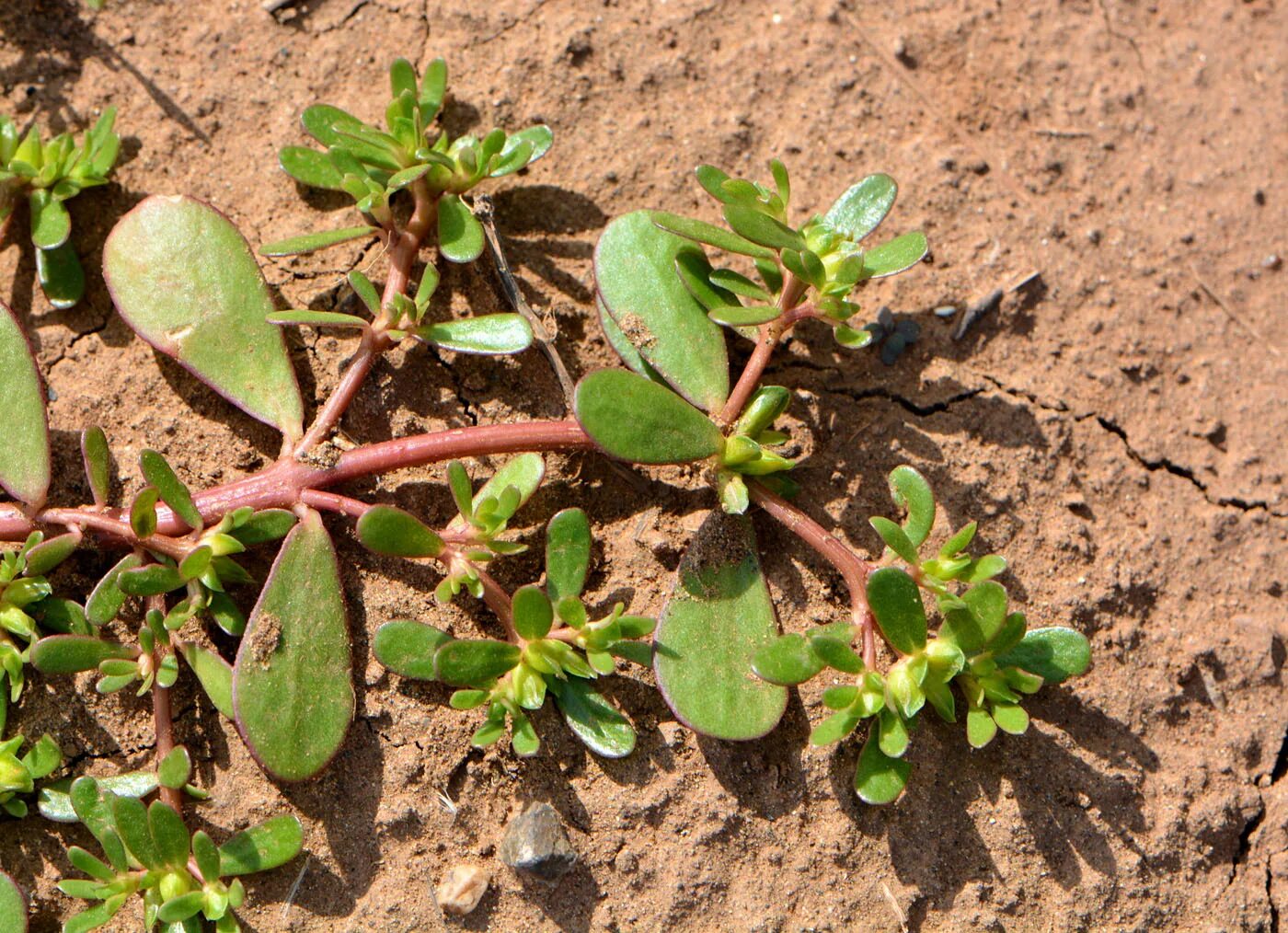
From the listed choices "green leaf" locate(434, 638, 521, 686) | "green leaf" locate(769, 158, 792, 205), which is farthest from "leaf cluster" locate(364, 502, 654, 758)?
"green leaf" locate(769, 158, 792, 205)

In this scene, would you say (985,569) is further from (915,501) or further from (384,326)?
(384,326)

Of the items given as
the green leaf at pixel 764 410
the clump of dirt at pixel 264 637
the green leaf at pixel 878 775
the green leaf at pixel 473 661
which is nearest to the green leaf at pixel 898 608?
the green leaf at pixel 878 775

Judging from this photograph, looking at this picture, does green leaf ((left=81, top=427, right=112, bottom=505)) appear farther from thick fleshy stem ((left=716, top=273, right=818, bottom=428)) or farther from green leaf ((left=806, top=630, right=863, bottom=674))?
green leaf ((left=806, top=630, right=863, bottom=674))

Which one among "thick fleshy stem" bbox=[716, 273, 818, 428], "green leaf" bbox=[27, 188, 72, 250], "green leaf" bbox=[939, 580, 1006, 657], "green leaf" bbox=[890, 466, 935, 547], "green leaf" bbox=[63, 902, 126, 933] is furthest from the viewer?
"green leaf" bbox=[27, 188, 72, 250]

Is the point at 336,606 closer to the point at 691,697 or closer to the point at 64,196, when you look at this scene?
the point at 691,697

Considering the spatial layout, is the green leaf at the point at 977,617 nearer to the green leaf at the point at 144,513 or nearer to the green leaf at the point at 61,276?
the green leaf at the point at 144,513

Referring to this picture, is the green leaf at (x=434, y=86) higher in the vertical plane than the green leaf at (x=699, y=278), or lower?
higher
